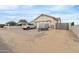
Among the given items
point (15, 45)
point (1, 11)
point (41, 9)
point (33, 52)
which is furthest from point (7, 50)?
point (41, 9)

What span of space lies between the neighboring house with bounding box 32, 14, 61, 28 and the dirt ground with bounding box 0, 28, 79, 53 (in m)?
0.10

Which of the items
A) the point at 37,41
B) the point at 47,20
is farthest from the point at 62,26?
the point at 37,41

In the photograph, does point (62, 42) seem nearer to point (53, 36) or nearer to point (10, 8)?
point (53, 36)

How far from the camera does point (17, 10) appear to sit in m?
2.30

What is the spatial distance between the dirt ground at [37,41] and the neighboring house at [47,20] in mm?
95

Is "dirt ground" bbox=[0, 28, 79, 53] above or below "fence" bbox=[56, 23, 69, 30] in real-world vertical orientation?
below

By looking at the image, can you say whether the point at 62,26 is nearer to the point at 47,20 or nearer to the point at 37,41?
the point at 47,20

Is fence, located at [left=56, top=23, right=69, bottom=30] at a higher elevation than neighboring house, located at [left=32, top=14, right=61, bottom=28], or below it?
below

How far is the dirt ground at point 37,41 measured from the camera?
2.30 metres

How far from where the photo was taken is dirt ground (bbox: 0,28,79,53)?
7.55 ft

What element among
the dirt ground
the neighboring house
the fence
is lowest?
the dirt ground

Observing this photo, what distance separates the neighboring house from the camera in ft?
7.54

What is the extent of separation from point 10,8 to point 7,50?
0.43 metres
